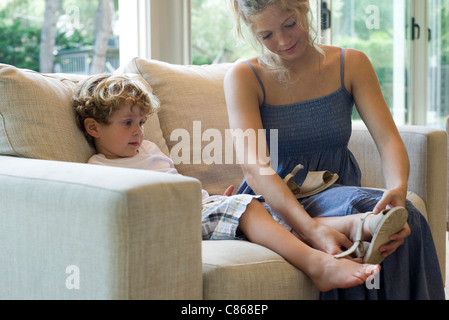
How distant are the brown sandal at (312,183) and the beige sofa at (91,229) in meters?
0.25

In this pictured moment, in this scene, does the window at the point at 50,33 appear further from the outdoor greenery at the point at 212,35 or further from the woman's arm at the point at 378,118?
the woman's arm at the point at 378,118

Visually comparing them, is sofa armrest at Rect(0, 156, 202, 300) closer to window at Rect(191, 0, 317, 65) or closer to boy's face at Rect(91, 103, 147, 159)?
boy's face at Rect(91, 103, 147, 159)

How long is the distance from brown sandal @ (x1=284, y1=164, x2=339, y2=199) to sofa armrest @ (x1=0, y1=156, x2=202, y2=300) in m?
Answer: 0.47

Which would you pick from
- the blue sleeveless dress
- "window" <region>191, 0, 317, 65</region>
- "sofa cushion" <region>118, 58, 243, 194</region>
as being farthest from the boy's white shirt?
"window" <region>191, 0, 317, 65</region>

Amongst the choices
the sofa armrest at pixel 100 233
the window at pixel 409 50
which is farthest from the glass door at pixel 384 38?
the sofa armrest at pixel 100 233

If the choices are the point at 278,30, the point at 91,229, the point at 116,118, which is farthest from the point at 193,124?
the point at 91,229

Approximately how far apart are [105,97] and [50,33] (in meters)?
4.12

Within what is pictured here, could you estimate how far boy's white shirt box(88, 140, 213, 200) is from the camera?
5.38 feet

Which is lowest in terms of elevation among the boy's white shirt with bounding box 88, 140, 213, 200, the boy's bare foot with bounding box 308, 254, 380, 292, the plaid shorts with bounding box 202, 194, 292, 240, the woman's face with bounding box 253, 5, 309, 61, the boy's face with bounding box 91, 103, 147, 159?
the boy's bare foot with bounding box 308, 254, 380, 292

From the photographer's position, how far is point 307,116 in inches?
66.6

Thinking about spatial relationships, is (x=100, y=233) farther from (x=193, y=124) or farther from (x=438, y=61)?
(x=438, y=61)
